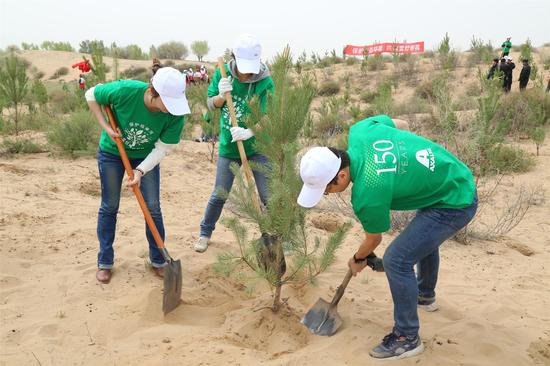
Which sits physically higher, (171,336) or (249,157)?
(249,157)

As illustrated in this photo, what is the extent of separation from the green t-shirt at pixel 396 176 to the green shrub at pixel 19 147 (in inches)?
231

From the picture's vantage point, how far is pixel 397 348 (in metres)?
2.71

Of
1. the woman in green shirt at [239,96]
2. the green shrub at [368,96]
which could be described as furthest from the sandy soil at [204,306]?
the green shrub at [368,96]

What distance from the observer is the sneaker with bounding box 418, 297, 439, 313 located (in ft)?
11.0

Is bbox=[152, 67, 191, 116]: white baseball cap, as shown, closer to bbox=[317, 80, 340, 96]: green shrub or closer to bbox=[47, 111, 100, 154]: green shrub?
bbox=[47, 111, 100, 154]: green shrub

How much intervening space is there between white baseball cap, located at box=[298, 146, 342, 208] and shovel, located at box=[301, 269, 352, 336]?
81 centimetres

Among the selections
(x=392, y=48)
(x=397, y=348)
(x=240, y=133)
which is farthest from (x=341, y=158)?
(x=392, y=48)

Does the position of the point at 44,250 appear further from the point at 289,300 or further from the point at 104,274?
the point at 289,300

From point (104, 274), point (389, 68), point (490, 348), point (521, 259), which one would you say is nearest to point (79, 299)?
point (104, 274)

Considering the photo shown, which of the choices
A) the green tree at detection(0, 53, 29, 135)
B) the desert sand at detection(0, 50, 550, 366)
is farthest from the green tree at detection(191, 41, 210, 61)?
the desert sand at detection(0, 50, 550, 366)

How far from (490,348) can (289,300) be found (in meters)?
1.32

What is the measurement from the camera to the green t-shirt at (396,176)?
2381mm

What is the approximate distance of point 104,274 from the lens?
362 centimetres

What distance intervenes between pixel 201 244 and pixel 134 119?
Result: 1.40m
